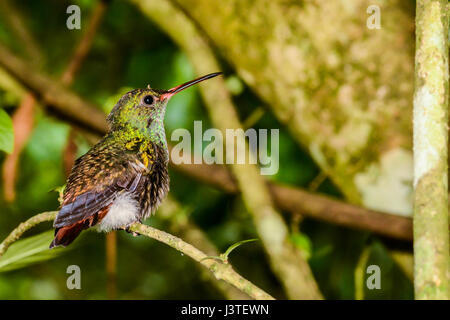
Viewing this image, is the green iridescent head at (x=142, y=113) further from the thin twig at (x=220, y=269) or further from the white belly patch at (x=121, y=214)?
the thin twig at (x=220, y=269)

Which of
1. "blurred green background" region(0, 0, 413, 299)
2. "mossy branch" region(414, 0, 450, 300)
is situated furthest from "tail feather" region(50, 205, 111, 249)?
"blurred green background" region(0, 0, 413, 299)

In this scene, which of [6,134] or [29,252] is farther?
[29,252]

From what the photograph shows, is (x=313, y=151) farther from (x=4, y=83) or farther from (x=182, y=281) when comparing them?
(x=182, y=281)

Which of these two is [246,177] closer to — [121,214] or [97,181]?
[121,214]

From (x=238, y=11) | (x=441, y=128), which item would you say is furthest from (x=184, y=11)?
(x=441, y=128)

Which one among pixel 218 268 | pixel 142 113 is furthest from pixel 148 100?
pixel 218 268

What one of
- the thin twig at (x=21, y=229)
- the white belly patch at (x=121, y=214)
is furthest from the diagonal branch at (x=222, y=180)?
the thin twig at (x=21, y=229)

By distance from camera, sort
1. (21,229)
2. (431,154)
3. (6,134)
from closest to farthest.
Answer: (431,154) < (21,229) < (6,134)

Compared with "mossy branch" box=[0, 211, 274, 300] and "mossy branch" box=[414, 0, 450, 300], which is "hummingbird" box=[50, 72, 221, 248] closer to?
"mossy branch" box=[0, 211, 274, 300]
